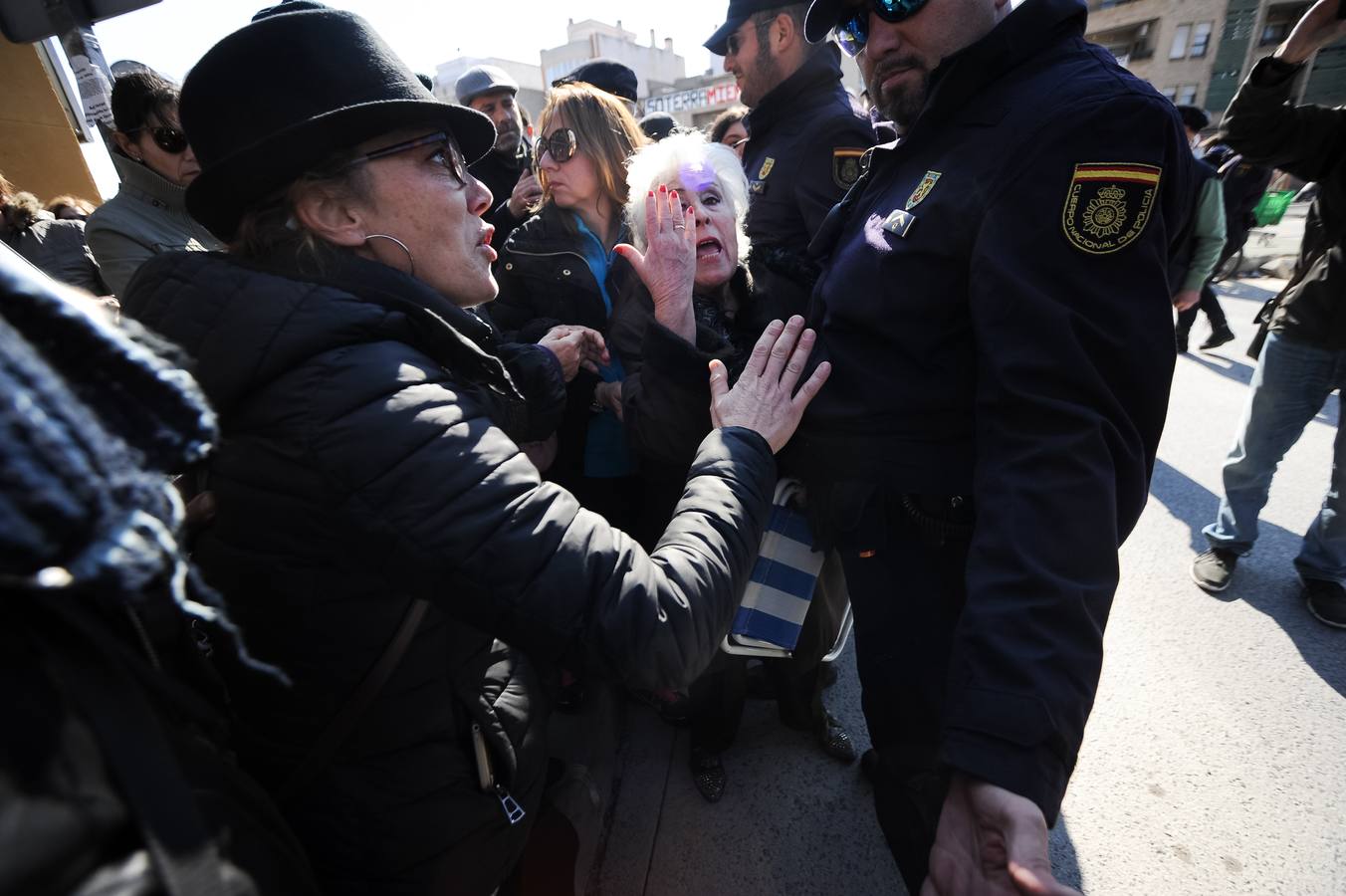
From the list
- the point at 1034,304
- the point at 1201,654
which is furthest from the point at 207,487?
the point at 1201,654

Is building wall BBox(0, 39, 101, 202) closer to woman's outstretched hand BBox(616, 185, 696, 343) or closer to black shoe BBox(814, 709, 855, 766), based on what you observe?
woman's outstretched hand BBox(616, 185, 696, 343)

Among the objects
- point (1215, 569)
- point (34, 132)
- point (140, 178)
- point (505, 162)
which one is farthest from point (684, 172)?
point (34, 132)

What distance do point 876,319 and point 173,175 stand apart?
3.36 metres

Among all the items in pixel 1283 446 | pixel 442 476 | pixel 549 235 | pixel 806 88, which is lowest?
pixel 1283 446

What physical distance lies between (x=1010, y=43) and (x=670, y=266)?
36.6 inches

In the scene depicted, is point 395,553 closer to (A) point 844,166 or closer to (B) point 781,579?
(B) point 781,579

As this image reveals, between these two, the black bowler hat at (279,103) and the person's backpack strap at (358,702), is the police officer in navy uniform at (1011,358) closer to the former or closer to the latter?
the person's backpack strap at (358,702)

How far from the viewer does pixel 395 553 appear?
902 mm

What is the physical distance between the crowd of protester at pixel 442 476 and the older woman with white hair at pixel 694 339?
21mm

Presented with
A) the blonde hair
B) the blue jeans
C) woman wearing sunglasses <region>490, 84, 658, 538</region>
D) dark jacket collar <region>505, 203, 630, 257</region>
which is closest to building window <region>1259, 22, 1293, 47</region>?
the blue jeans

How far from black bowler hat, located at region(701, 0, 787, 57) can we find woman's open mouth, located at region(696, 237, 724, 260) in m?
1.15

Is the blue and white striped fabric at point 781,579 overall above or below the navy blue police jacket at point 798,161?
below

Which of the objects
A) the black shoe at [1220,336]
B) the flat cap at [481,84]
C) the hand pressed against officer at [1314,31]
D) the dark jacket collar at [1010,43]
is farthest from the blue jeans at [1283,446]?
the flat cap at [481,84]

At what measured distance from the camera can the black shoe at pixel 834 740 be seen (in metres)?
2.29
